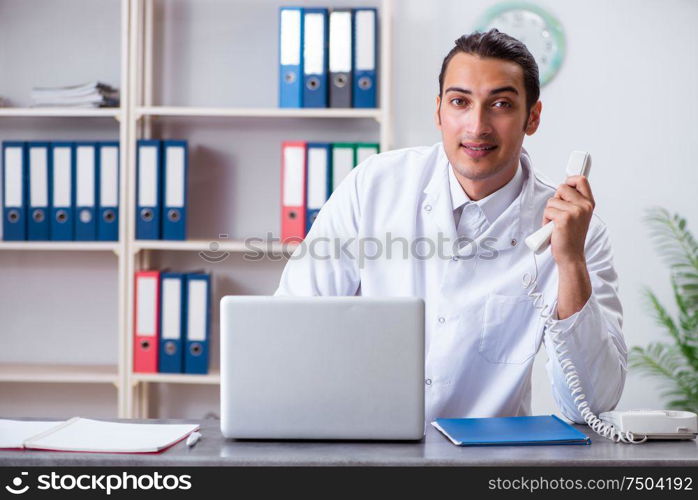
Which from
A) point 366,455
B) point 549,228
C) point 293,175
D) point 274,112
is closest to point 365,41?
point 274,112

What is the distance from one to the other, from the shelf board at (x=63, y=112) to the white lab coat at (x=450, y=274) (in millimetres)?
1336

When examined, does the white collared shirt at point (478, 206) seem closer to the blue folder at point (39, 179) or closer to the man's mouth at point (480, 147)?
the man's mouth at point (480, 147)

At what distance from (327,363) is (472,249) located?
2.26 feet

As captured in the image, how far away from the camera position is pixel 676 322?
3.16m

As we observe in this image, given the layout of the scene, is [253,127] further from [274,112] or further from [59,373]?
[59,373]

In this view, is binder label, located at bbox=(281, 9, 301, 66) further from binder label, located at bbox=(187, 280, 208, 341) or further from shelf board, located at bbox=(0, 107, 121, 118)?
binder label, located at bbox=(187, 280, 208, 341)

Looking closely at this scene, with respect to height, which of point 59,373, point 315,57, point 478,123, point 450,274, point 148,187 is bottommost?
point 59,373

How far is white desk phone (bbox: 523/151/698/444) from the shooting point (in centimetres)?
132

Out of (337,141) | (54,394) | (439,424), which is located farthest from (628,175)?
(54,394)

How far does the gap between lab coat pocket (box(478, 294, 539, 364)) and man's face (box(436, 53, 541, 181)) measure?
30 cm

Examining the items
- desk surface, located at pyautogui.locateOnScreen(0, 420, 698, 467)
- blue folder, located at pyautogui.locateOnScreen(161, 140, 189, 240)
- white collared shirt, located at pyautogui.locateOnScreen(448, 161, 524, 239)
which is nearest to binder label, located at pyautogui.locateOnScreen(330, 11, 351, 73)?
blue folder, located at pyautogui.locateOnScreen(161, 140, 189, 240)

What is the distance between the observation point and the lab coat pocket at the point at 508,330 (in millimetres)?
1774

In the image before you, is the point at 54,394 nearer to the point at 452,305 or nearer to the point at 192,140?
the point at 192,140

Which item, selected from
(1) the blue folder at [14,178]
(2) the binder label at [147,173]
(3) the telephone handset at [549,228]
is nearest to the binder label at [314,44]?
(2) the binder label at [147,173]
